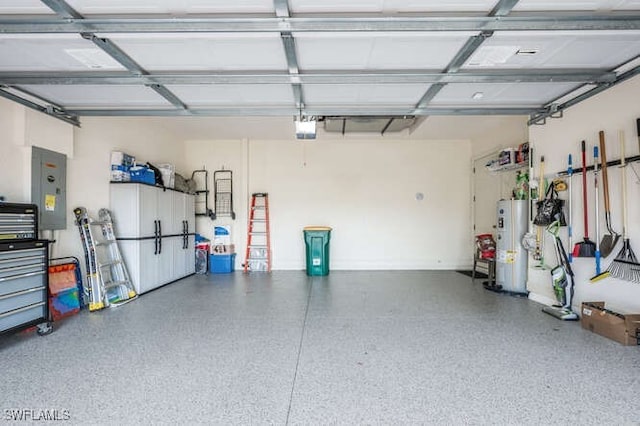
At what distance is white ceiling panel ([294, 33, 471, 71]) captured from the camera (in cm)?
237

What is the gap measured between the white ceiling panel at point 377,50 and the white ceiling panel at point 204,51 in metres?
0.26

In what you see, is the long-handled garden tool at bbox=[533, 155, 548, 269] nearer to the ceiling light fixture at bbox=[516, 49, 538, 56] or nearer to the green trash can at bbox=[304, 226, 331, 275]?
→ the ceiling light fixture at bbox=[516, 49, 538, 56]

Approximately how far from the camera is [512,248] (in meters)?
4.56

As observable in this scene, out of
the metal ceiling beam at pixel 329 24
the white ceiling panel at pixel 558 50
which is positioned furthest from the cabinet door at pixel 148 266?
the white ceiling panel at pixel 558 50

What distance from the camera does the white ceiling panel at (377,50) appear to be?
7.78ft

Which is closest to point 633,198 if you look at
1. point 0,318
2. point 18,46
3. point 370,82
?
point 370,82

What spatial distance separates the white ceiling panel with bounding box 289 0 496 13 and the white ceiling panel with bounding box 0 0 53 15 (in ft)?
5.35

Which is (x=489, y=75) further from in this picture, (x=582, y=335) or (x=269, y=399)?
(x=269, y=399)

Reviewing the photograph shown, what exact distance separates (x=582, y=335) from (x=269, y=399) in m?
2.99

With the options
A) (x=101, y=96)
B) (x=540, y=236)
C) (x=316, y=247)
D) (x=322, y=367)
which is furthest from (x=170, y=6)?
(x=540, y=236)

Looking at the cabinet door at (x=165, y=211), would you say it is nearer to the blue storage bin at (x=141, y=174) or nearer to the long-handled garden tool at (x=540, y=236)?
the blue storage bin at (x=141, y=174)

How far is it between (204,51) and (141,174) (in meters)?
2.70

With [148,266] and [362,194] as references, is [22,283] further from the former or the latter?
[362,194]

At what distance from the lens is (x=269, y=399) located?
1926 mm
